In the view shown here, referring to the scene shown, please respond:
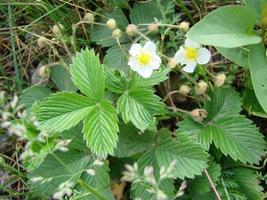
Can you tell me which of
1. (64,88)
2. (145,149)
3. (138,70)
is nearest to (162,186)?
(145,149)

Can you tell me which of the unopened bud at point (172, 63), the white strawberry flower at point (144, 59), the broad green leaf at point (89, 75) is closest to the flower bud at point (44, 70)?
the broad green leaf at point (89, 75)

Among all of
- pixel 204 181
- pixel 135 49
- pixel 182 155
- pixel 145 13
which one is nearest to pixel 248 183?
pixel 204 181

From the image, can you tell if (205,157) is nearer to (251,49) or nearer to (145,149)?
(145,149)

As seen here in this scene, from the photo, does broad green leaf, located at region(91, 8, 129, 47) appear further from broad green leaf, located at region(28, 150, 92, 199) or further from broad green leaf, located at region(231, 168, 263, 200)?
broad green leaf, located at region(231, 168, 263, 200)

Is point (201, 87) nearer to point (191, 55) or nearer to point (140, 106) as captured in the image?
point (191, 55)

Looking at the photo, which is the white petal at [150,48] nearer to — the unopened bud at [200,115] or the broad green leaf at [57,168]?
the unopened bud at [200,115]

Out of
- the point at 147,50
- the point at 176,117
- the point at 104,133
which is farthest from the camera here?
the point at 176,117
